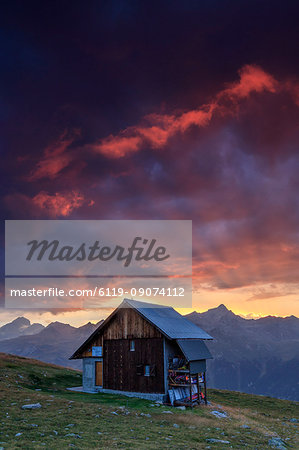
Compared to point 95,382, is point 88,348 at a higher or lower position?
higher

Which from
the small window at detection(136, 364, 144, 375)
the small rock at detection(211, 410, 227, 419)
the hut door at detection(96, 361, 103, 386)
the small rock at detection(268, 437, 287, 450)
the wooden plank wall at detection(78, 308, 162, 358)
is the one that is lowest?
the small rock at detection(211, 410, 227, 419)

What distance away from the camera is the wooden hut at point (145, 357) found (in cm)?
3738

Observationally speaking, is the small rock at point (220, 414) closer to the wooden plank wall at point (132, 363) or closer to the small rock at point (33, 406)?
the wooden plank wall at point (132, 363)

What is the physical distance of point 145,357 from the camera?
38.8 metres

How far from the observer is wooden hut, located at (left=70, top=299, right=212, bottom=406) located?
3738 cm

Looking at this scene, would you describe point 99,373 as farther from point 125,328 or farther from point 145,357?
point 145,357

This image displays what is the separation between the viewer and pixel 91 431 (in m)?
19.9

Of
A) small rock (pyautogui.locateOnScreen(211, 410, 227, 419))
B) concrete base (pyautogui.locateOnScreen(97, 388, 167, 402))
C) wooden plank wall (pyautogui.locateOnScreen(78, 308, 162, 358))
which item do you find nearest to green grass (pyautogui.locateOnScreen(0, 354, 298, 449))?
small rock (pyautogui.locateOnScreen(211, 410, 227, 419))

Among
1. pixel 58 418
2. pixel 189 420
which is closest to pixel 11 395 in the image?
pixel 58 418

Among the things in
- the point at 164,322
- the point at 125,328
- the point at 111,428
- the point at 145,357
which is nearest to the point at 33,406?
the point at 111,428

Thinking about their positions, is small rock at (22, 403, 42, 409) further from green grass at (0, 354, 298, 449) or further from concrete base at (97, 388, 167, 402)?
concrete base at (97, 388, 167, 402)

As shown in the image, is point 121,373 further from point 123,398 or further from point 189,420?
point 189,420

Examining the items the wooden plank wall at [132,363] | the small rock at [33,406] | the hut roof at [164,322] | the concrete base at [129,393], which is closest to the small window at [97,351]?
the wooden plank wall at [132,363]

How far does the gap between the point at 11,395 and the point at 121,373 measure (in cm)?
1396
